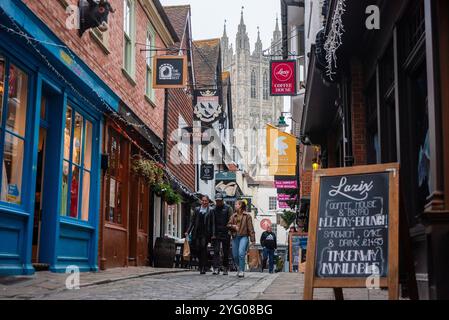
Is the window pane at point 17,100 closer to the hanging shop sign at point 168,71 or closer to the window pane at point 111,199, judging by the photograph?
the window pane at point 111,199

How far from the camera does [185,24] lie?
24.2m

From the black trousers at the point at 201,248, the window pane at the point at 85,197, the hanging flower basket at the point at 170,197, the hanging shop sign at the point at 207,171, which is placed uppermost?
the hanging shop sign at the point at 207,171

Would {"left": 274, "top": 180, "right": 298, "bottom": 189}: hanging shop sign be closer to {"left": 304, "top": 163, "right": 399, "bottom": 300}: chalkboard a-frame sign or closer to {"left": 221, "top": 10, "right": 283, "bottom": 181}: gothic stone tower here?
{"left": 304, "top": 163, "right": 399, "bottom": 300}: chalkboard a-frame sign

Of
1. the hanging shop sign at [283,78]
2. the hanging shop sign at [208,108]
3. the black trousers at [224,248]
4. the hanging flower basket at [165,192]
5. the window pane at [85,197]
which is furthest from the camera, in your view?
the hanging shop sign at [208,108]

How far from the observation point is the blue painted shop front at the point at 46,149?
8516 mm

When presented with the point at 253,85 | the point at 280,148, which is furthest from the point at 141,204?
the point at 253,85

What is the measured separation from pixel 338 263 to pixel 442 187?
39.1 inches

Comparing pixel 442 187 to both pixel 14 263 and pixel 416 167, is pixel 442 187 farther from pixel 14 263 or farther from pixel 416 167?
pixel 14 263

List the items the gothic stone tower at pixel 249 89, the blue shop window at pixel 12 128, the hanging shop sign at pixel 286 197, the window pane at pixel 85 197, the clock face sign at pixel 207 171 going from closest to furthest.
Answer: the blue shop window at pixel 12 128 < the window pane at pixel 85 197 < the clock face sign at pixel 207 171 < the hanging shop sign at pixel 286 197 < the gothic stone tower at pixel 249 89

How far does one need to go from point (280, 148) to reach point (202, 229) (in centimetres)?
1297

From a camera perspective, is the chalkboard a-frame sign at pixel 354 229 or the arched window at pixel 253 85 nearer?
the chalkboard a-frame sign at pixel 354 229

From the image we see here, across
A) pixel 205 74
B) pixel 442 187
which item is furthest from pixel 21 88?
pixel 205 74

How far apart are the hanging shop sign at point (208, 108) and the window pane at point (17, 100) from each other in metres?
15.2

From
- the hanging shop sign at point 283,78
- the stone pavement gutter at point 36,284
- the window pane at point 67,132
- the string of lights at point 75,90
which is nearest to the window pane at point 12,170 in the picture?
the stone pavement gutter at point 36,284
